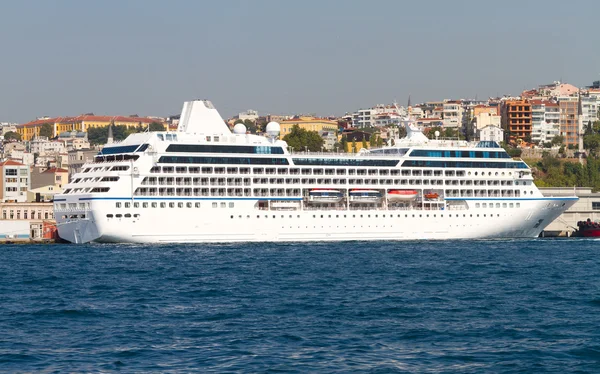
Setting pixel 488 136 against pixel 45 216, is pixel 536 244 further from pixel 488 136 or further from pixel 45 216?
pixel 488 136

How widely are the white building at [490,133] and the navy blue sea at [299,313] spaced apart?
240 feet

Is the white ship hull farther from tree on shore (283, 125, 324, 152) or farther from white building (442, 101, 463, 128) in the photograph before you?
white building (442, 101, 463, 128)

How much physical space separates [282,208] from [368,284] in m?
25.4

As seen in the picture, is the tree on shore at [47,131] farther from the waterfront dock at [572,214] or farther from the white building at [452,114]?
the waterfront dock at [572,214]

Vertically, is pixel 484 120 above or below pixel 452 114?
below

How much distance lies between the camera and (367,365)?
878 inches

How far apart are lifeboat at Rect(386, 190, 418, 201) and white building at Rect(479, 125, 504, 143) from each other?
56898 millimetres

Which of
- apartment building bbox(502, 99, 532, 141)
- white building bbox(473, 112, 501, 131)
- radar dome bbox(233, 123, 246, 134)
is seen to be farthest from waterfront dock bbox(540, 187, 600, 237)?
apartment building bbox(502, 99, 532, 141)

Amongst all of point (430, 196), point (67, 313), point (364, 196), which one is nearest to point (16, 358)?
point (67, 313)

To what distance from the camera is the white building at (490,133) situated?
4803 inches

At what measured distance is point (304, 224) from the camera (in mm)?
61250

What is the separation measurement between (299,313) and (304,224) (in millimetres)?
31935

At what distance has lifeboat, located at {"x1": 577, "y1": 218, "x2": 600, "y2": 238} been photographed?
76750 mm

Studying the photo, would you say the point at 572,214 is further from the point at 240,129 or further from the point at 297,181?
the point at 240,129
